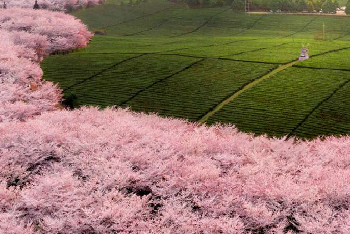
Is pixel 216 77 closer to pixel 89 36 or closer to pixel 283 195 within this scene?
pixel 283 195

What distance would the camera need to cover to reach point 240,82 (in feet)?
153

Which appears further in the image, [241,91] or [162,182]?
[241,91]

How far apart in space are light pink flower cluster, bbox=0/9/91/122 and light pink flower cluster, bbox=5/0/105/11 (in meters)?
26.7

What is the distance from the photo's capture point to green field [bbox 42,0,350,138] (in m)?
38.2

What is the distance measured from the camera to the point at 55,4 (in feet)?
336

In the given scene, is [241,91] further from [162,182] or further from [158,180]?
[162,182]

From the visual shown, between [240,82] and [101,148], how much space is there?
→ 2635 cm

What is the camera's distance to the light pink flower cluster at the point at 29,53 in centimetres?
3388

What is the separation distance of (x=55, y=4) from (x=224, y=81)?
69.5 metres

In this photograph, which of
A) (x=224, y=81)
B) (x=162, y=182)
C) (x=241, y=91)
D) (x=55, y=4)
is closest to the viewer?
(x=162, y=182)

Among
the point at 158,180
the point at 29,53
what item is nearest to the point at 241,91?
the point at 158,180

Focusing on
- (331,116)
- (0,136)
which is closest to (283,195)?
(0,136)

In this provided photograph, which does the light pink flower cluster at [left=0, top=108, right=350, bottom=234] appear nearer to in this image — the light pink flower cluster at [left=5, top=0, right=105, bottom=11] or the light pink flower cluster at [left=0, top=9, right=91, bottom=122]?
the light pink flower cluster at [left=0, top=9, right=91, bottom=122]

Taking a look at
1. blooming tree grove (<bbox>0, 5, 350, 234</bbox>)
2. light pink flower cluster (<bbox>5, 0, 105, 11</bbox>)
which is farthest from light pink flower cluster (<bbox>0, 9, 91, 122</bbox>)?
light pink flower cluster (<bbox>5, 0, 105, 11</bbox>)
